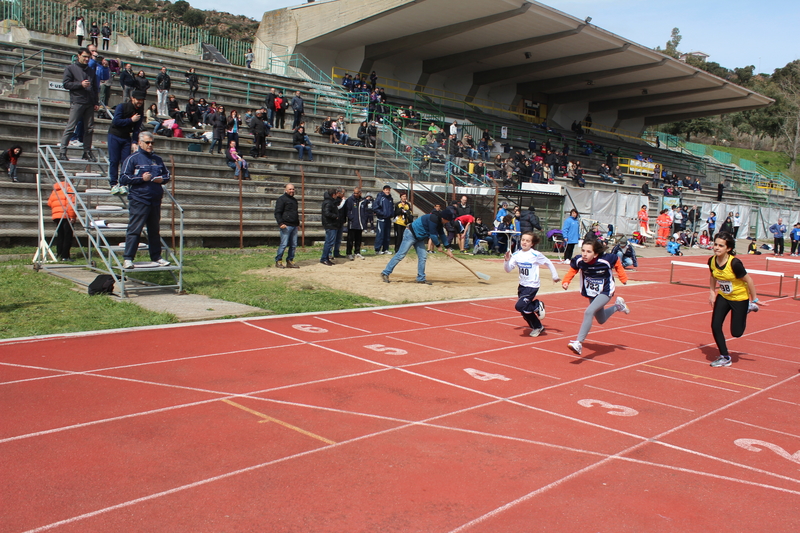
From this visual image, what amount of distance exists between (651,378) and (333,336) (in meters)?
4.12

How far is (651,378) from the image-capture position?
760cm

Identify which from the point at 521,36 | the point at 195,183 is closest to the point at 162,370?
the point at 195,183

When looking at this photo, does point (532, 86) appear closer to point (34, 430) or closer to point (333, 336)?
point (333, 336)

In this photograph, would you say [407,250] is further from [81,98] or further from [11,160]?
[11,160]

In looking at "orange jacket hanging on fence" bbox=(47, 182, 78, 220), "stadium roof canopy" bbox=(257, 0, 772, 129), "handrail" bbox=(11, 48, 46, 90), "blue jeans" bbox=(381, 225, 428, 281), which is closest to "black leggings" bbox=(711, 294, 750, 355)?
"blue jeans" bbox=(381, 225, 428, 281)

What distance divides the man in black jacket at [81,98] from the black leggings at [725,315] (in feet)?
38.3

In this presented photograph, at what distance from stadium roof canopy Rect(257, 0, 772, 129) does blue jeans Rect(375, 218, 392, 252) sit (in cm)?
1555

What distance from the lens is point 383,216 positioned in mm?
19016

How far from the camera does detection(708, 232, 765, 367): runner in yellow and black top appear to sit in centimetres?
812

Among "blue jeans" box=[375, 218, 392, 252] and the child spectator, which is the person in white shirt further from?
the child spectator

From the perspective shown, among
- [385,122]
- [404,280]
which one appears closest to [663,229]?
[385,122]

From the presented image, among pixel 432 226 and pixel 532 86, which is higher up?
pixel 532 86

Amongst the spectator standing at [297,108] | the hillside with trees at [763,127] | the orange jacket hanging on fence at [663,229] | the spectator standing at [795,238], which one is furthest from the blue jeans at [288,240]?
the hillside with trees at [763,127]

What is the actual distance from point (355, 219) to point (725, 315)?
37.2 feet
